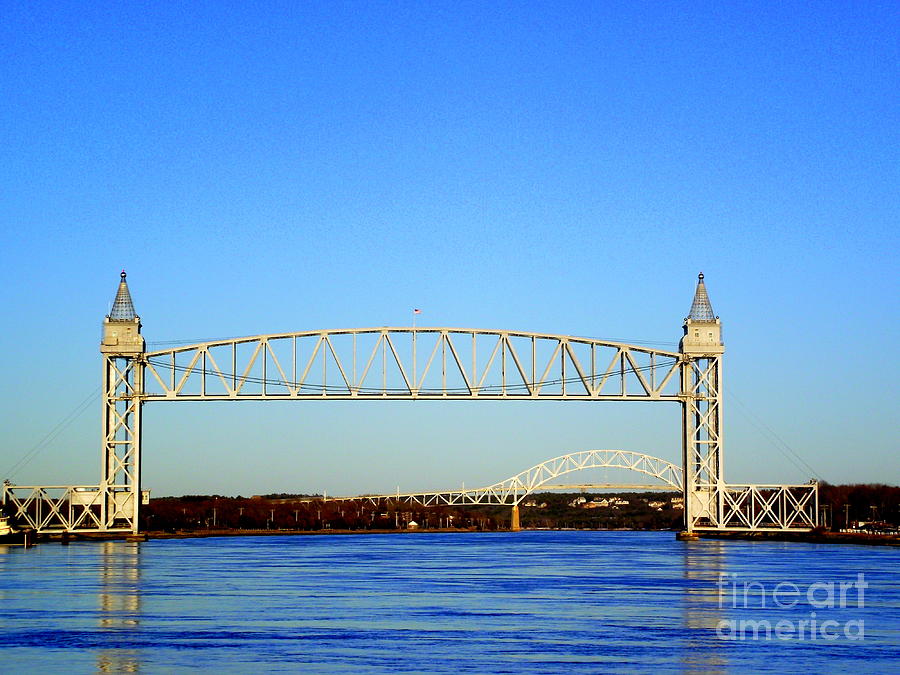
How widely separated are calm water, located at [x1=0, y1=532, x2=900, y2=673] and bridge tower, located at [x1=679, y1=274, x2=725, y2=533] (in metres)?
15.0

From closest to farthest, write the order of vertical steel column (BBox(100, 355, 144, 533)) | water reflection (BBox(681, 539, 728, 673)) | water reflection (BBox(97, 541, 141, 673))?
water reflection (BBox(97, 541, 141, 673)), water reflection (BBox(681, 539, 728, 673)), vertical steel column (BBox(100, 355, 144, 533))

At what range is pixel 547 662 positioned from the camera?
28484 millimetres

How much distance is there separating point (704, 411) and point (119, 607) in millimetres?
44622

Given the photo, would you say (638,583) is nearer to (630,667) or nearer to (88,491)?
(630,667)

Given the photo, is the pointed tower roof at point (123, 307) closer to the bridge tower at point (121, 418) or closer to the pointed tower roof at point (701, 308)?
the bridge tower at point (121, 418)

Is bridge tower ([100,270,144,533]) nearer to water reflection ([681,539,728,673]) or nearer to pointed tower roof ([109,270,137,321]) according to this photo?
pointed tower roof ([109,270,137,321])

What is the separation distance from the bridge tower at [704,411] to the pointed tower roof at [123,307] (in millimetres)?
28843

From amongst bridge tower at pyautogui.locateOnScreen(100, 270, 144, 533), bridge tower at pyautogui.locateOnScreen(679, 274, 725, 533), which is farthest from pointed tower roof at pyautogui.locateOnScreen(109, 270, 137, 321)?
bridge tower at pyautogui.locateOnScreen(679, 274, 725, 533)

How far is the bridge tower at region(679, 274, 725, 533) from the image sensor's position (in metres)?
78.4

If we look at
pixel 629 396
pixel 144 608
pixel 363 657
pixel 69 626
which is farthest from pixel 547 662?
pixel 629 396

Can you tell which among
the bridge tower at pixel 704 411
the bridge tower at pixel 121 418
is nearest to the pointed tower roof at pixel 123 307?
the bridge tower at pixel 121 418

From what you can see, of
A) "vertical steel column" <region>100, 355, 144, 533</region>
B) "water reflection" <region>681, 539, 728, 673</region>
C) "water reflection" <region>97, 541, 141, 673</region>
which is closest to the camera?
"water reflection" <region>97, 541, 141, 673</region>

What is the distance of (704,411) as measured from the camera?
7850cm

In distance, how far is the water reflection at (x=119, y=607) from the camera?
2833cm
